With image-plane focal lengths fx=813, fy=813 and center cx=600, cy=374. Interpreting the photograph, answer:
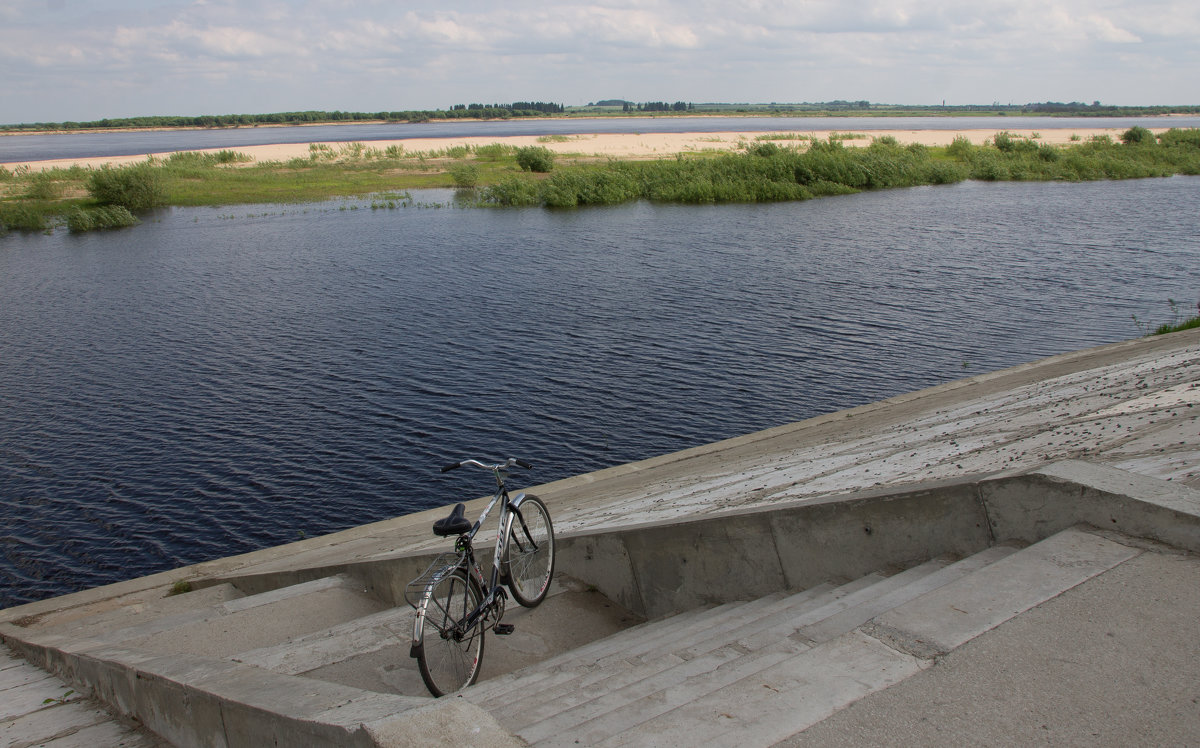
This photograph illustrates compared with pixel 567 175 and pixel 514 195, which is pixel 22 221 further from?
pixel 567 175

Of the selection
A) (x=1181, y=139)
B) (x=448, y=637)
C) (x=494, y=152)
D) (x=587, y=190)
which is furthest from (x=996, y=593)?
(x=1181, y=139)

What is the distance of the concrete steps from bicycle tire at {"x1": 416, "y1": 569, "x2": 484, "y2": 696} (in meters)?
0.46

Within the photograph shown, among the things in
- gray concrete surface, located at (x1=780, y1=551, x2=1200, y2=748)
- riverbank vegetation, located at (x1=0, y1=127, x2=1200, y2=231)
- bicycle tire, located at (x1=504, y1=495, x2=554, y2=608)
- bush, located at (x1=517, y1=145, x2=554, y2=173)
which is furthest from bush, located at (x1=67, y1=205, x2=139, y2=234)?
gray concrete surface, located at (x1=780, y1=551, x2=1200, y2=748)

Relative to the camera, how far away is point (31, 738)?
4.70m

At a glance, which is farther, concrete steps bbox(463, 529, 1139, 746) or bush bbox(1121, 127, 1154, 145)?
bush bbox(1121, 127, 1154, 145)

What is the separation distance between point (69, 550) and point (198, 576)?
4474 mm

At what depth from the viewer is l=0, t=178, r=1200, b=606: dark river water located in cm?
1379

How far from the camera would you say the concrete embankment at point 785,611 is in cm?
288

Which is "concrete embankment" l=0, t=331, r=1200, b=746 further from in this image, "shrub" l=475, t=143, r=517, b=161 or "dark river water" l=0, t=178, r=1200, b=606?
"shrub" l=475, t=143, r=517, b=161

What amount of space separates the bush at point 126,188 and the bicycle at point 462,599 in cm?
5638

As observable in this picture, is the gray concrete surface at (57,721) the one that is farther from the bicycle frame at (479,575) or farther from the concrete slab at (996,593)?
the concrete slab at (996,593)

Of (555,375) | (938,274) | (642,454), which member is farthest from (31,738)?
(938,274)

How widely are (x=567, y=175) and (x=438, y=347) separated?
35.6m

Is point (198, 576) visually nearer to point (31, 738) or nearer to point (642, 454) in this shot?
point (31, 738)
